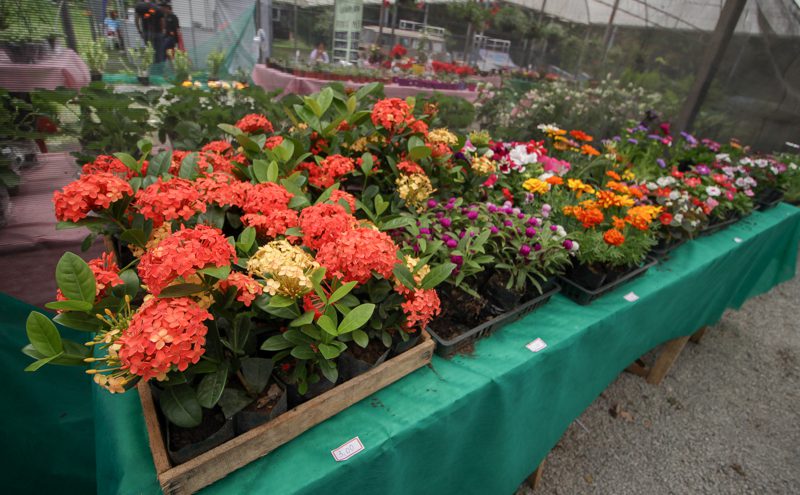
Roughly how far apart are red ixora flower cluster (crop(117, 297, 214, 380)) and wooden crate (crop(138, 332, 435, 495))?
0.67ft

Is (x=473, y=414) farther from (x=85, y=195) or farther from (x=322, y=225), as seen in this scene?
(x=85, y=195)

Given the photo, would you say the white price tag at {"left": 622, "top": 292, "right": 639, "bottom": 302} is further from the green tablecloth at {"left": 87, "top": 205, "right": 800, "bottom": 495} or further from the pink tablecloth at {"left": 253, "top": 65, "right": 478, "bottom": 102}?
the pink tablecloth at {"left": 253, "top": 65, "right": 478, "bottom": 102}

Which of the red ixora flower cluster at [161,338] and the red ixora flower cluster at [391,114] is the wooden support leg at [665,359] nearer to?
the red ixora flower cluster at [391,114]

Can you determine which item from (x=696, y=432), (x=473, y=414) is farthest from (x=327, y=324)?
(x=696, y=432)

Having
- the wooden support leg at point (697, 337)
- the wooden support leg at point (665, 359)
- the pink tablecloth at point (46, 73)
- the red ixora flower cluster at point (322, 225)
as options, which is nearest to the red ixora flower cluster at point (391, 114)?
the red ixora flower cluster at point (322, 225)

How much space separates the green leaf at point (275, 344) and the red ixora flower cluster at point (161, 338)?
0.50 ft

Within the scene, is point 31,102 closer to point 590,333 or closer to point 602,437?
point 590,333

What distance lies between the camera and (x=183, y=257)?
624 mm

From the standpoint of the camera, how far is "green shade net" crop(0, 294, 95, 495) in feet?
3.92

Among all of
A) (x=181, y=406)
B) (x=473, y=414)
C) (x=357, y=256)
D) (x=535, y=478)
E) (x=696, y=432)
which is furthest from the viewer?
(x=696, y=432)

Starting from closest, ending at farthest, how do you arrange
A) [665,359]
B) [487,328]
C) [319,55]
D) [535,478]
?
[487,328]
[535,478]
[665,359]
[319,55]

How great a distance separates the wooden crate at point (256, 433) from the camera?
0.68m

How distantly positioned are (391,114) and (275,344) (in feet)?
3.02

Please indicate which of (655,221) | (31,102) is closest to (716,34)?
(655,221)
